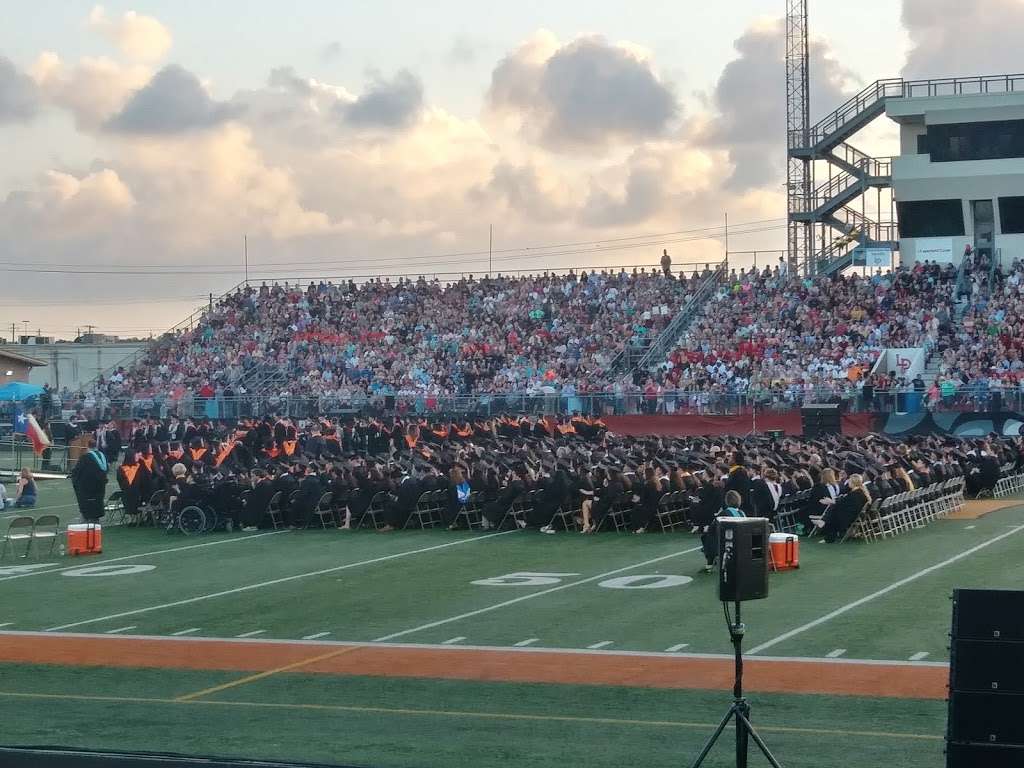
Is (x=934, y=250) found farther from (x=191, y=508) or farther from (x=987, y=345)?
(x=191, y=508)

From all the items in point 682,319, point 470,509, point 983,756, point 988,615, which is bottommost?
point 983,756

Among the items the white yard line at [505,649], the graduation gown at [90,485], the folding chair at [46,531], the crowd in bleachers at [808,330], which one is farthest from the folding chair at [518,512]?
the crowd in bleachers at [808,330]

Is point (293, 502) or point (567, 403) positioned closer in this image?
point (293, 502)

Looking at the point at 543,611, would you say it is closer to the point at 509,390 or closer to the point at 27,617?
the point at 27,617

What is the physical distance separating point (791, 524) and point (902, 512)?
180 cm

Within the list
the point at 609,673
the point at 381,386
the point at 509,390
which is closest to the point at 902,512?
the point at 609,673

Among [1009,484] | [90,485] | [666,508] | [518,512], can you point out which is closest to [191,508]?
[90,485]

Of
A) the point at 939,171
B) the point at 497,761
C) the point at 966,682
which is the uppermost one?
the point at 939,171

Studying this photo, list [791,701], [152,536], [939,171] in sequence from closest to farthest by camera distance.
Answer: [791,701]
[152,536]
[939,171]

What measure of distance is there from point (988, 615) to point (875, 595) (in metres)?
10.2

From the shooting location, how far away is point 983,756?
9.01m

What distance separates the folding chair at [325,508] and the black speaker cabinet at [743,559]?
19.3m

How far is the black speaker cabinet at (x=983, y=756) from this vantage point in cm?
889

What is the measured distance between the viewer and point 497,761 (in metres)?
11.6
